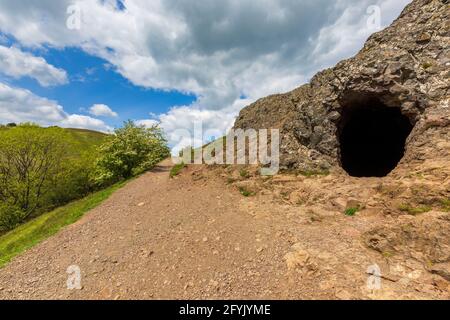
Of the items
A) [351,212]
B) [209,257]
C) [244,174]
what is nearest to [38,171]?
[244,174]

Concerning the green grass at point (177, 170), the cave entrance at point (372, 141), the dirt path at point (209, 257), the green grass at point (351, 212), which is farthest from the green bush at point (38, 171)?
the green grass at point (351, 212)

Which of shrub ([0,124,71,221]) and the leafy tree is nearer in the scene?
the leafy tree

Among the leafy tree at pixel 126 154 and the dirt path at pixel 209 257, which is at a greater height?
the leafy tree at pixel 126 154

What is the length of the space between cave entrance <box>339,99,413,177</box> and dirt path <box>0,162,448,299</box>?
881cm

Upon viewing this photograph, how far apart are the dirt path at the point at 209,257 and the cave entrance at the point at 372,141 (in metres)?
8.81

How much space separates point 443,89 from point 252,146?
1122 cm

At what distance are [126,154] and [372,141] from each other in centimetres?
2190

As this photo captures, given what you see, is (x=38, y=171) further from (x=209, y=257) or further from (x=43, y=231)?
(x=209, y=257)

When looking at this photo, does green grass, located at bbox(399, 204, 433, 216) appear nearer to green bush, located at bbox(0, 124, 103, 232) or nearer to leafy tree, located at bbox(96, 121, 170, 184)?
leafy tree, located at bbox(96, 121, 170, 184)

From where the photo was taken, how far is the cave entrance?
1619cm

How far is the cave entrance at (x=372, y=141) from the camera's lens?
16.2 meters

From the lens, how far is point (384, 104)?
44.2 ft

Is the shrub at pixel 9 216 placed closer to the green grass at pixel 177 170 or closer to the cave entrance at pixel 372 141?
the green grass at pixel 177 170

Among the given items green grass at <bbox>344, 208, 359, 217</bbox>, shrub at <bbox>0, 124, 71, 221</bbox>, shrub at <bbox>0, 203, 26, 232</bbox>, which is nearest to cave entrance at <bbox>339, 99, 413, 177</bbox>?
green grass at <bbox>344, 208, 359, 217</bbox>
